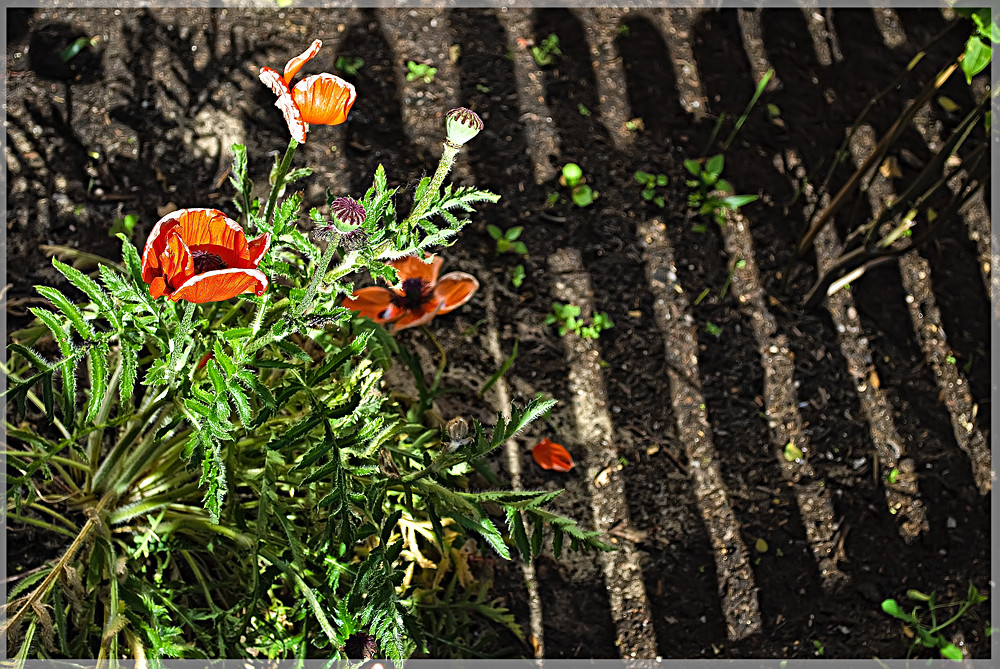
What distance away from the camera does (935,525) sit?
1948mm

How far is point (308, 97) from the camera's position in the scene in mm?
984

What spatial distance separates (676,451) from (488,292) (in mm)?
558

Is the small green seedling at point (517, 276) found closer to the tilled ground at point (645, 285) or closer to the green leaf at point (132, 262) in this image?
the tilled ground at point (645, 285)

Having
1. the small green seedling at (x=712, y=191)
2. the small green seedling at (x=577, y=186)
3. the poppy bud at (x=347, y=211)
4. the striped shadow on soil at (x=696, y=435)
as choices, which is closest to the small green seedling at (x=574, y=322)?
the striped shadow on soil at (x=696, y=435)

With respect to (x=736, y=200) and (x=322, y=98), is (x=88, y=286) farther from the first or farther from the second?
(x=736, y=200)

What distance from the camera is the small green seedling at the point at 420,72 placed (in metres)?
2.08

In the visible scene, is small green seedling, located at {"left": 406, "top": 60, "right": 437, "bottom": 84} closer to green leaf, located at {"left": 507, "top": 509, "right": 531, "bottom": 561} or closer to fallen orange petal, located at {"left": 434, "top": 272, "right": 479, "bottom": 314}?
fallen orange petal, located at {"left": 434, "top": 272, "right": 479, "bottom": 314}

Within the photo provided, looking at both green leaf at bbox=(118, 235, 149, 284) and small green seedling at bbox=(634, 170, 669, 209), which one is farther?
small green seedling at bbox=(634, 170, 669, 209)

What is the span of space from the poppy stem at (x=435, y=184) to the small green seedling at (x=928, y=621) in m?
1.49

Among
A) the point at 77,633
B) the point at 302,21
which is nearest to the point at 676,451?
the point at 77,633

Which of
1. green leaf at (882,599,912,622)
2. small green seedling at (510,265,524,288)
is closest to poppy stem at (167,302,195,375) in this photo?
small green seedling at (510,265,524,288)

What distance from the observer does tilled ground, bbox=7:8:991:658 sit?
5.98ft

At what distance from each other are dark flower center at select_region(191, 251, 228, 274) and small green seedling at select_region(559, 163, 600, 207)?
1.15m

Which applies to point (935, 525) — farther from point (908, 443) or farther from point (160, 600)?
point (160, 600)
